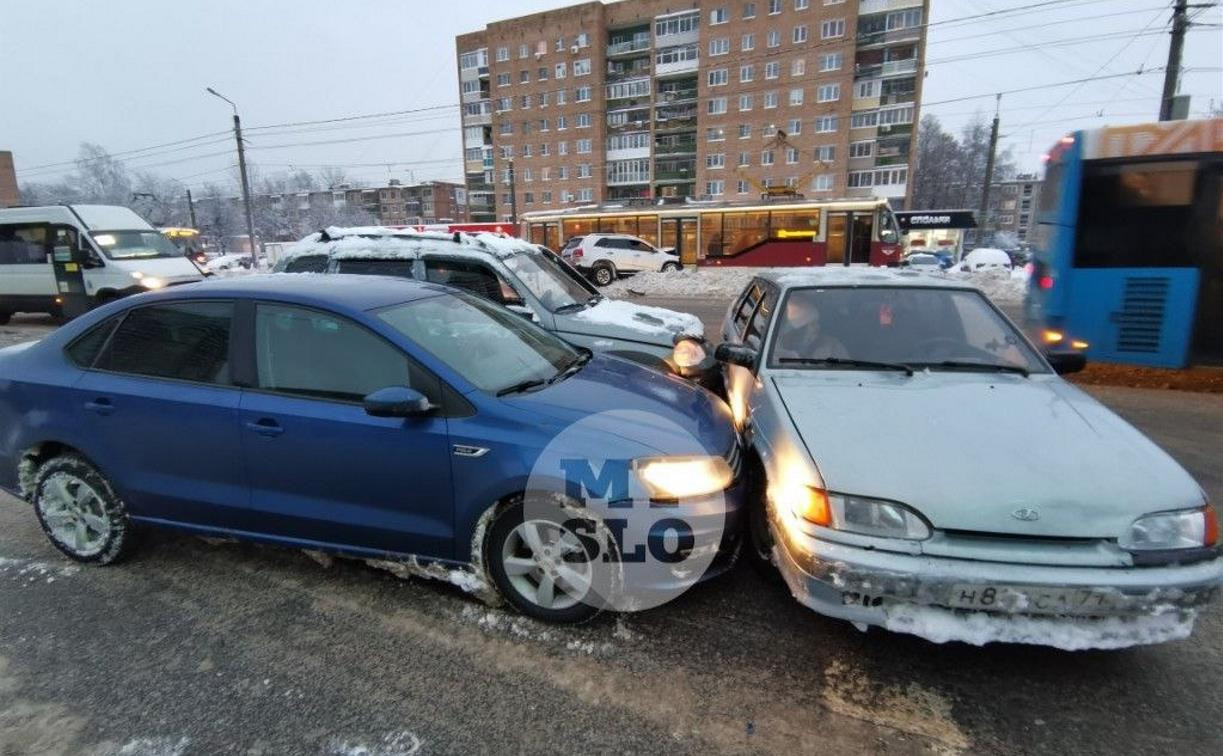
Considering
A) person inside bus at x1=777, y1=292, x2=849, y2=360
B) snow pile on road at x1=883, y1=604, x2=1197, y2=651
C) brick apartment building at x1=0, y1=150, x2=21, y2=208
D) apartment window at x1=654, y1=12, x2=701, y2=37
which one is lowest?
snow pile on road at x1=883, y1=604, x2=1197, y2=651

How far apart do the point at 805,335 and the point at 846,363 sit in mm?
344

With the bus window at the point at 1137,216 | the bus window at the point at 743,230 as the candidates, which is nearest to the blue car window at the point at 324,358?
the bus window at the point at 1137,216

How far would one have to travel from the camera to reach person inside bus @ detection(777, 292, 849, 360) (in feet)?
12.4

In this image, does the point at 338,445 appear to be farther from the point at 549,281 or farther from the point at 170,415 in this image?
the point at 549,281

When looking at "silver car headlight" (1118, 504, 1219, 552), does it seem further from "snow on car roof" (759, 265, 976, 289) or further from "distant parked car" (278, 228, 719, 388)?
"distant parked car" (278, 228, 719, 388)

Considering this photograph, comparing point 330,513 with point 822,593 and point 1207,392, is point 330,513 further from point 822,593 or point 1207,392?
point 1207,392

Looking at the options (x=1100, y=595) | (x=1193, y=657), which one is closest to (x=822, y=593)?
(x=1100, y=595)

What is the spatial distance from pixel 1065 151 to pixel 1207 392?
3146 mm

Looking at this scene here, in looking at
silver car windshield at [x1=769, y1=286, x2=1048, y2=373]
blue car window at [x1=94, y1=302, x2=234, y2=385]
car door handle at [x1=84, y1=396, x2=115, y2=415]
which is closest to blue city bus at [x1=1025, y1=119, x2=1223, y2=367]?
silver car windshield at [x1=769, y1=286, x2=1048, y2=373]

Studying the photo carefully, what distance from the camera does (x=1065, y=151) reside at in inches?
287

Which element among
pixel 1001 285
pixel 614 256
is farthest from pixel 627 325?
pixel 614 256

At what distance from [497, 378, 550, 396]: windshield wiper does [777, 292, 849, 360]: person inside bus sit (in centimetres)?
153

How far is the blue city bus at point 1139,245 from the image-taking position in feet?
22.0

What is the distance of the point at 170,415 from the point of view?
3102mm
